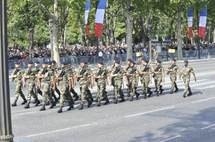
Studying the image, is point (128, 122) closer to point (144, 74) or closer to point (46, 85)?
point (46, 85)

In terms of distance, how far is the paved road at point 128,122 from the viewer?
14523mm

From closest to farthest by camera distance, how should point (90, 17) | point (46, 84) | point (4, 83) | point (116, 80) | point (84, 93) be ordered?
point (4, 83) < point (46, 84) < point (84, 93) < point (116, 80) < point (90, 17)

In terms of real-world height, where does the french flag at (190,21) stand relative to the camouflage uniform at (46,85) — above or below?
above

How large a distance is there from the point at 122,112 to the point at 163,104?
8.59 ft

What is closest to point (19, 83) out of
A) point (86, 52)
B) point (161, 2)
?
point (86, 52)

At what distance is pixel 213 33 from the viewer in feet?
306

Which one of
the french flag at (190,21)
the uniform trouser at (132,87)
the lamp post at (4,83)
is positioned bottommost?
the uniform trouser at (132,87)

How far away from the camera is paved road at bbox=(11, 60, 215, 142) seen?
1452cm

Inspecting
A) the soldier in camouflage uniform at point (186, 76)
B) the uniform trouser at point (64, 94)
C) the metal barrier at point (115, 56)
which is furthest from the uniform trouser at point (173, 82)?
the metal barrier at point (115, 56)

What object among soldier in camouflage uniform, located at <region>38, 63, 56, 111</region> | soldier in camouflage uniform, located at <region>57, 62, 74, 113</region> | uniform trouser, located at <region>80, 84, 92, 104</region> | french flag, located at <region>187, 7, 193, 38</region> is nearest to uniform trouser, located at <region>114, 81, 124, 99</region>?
uniform trouser, located at <region>80, 84, 92, 104</region>

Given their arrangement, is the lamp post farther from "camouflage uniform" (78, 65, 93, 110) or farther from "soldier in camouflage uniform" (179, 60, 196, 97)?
"soldier in camouflage uniform" (179, 60, 196, 97)

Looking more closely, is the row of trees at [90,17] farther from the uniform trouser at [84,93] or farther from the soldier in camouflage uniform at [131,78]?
the uniform trouser at [84,93]

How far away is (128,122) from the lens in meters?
17.1

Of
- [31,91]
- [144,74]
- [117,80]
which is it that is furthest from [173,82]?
[31,91]
